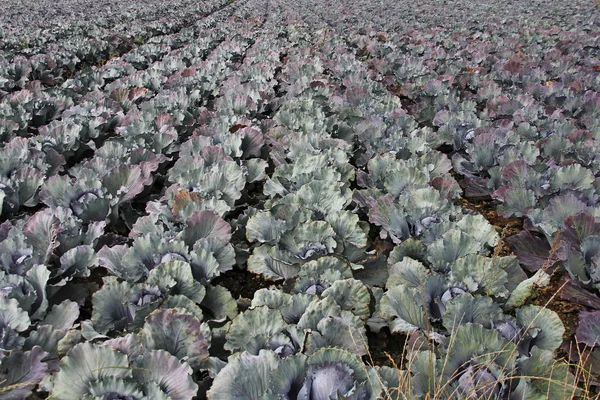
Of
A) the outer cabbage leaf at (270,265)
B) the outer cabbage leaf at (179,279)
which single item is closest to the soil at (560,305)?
the outer cabbage leaf at (270,265)

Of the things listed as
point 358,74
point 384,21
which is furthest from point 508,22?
point 358,74

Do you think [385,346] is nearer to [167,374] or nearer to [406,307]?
[406,307]

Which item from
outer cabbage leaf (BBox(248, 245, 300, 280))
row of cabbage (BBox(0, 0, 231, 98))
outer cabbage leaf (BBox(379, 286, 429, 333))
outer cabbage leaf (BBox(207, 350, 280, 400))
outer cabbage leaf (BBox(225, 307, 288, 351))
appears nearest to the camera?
outer cabbage leaf (BBox(207, 350, 280, 400))

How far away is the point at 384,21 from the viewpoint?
11922mm

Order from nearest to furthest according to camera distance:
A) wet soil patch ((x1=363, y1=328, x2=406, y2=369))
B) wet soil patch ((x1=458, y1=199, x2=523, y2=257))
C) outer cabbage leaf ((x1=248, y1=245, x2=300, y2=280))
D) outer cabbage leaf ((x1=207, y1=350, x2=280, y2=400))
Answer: outer cabbage leaf ((x1=207, y1=350, x2=280, y2=400)) < wet soil patch ((x1=363, y1=328, x2=406, y2=369)) < outer cabbage leaf ((x1=248, y1=245, x2=300, y2=280)) < wet soil patch ((x1=458, y1=199, x2=523, y2=257))

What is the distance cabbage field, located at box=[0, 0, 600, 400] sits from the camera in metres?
1.49

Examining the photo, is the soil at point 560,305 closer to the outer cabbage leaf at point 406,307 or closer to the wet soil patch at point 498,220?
the wet soil patch at point 498,220

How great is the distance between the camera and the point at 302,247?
84.5 inches

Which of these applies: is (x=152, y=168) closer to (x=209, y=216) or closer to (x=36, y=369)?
(x=209, y=216)

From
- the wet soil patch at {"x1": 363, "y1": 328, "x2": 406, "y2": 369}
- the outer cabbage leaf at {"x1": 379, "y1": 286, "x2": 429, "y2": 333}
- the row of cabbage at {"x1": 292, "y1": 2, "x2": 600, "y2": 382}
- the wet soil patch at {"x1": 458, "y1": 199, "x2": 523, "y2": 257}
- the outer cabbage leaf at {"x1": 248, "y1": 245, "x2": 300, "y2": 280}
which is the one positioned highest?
the row of cabbage at {"x1": 292, "y1": 2, "x2": 600, "y2": 382}

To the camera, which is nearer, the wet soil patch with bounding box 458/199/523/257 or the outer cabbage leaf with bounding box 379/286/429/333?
the outer cabbage leaf with bounding box 379/286/429/333

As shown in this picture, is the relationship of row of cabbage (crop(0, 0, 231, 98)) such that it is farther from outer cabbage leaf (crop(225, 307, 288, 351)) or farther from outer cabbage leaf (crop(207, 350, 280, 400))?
outer cabbage leaf (crop(207, 350, 280, 400))

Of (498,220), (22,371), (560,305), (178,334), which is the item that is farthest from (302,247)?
(498,220)

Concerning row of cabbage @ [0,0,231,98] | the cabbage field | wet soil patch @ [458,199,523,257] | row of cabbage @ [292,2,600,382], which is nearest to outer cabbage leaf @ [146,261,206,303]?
the cabbage field
